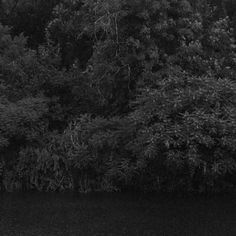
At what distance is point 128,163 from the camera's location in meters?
25.2

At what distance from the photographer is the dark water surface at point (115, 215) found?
17203mm

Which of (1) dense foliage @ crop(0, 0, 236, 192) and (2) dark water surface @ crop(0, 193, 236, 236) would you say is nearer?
(2) dark water surface @ crop(0, 193, 236, 236)

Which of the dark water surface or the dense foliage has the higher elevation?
the dense foliage

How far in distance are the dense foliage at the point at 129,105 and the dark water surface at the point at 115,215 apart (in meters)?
1.63

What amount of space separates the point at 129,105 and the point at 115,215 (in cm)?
792

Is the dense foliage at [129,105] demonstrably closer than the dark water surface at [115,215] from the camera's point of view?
No

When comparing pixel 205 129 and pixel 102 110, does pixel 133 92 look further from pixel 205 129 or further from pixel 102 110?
pixel 205 129

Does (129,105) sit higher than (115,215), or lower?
higher

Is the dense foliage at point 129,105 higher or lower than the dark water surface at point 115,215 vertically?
higher

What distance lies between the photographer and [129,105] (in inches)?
1045

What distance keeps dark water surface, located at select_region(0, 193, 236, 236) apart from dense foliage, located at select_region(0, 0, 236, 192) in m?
1.63

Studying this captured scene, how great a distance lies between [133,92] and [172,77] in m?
2.49

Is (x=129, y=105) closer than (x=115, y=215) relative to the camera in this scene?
No

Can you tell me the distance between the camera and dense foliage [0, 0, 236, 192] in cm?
2378
